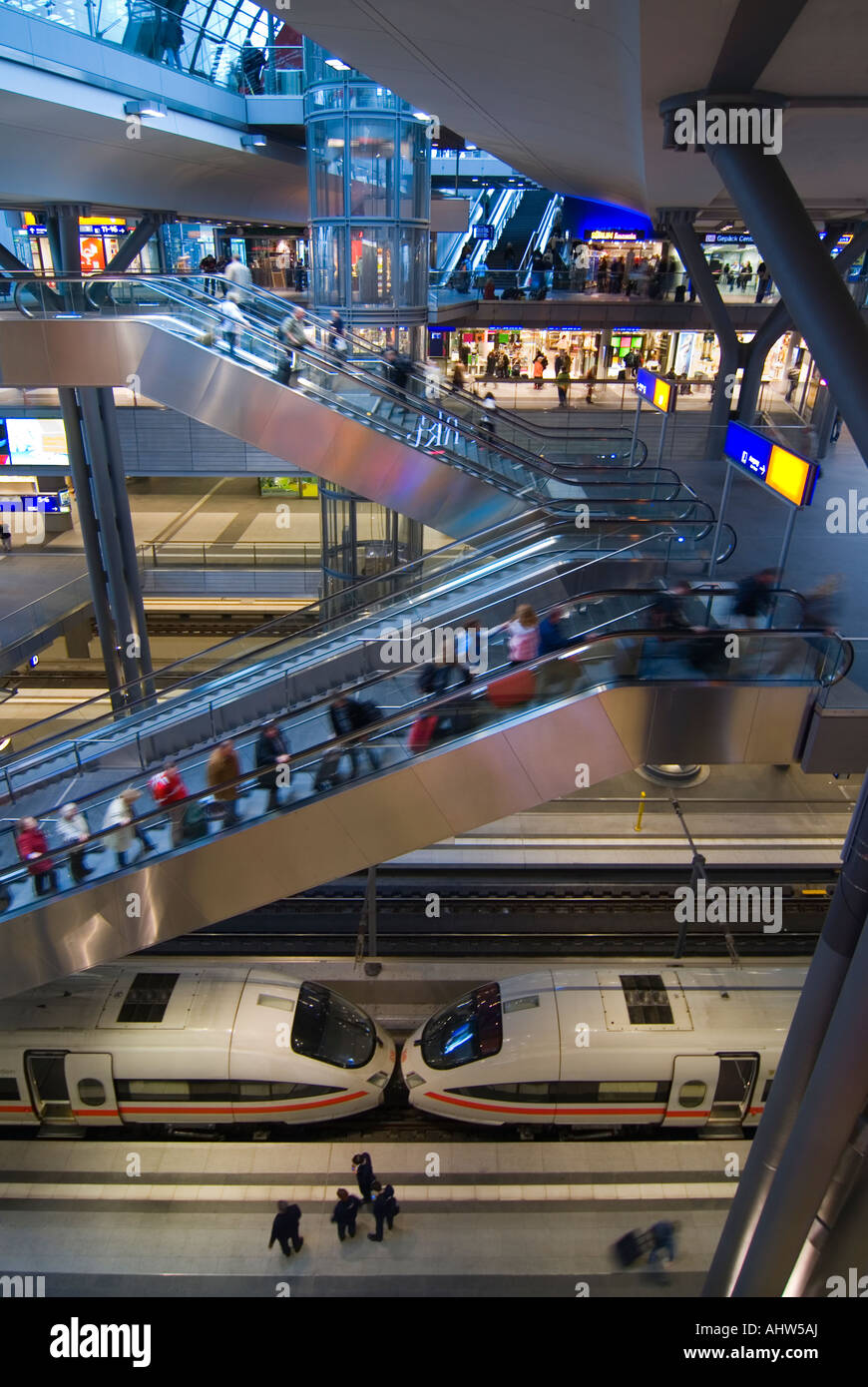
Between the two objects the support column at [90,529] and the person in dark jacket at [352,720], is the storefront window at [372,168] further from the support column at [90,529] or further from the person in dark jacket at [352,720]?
the person in dark jacket at [352,720]

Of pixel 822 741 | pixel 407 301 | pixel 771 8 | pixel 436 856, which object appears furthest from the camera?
pixel 407 301

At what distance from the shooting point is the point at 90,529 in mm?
13227

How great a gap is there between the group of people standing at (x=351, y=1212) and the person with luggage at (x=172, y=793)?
3534mm

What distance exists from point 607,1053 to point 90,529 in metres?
10.4

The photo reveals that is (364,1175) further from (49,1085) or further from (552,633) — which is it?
(552,633)

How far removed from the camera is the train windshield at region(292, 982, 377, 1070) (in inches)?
344

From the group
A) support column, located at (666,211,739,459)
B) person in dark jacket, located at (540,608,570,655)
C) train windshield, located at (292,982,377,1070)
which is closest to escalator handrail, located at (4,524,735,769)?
person in dark jacket, located at (540,608,570,655)

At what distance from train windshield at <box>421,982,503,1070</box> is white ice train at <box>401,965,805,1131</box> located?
0.5 inches

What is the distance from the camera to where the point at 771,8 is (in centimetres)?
361
